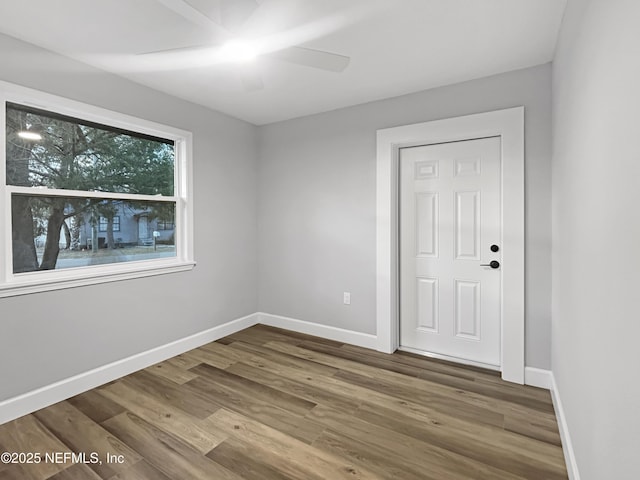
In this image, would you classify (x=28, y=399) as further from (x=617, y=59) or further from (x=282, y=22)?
(x=617, y=59)

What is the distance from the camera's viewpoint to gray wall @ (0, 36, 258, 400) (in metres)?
2.19

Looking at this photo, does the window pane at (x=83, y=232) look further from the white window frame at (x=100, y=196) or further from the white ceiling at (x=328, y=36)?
the white ceiling at (x=328, y=36)

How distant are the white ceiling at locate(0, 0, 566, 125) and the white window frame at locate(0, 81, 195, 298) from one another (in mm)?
347

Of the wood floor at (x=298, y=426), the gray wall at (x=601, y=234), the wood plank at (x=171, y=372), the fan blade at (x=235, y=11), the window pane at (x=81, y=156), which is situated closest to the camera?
the gray wall at (x=601, y=234)

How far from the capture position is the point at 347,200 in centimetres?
341

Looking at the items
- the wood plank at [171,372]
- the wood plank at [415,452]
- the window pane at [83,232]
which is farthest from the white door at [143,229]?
the wood plank at [415,452]

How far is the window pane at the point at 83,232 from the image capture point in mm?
2268

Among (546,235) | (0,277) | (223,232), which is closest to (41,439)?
(0,277)

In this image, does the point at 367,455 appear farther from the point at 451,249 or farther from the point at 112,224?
the point at 112,224

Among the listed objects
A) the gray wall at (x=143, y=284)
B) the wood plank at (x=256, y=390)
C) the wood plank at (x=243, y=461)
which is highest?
the gray wall at (x=143, y=284)

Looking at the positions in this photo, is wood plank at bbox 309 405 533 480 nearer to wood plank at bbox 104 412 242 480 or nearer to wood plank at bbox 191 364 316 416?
wood plank at bbox 191 364 316 416

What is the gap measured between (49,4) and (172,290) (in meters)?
2.21

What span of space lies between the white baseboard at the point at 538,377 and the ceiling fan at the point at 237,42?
8.50ft

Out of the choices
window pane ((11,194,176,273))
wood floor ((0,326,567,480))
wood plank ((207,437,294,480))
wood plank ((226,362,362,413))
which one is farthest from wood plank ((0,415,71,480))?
wood plank ((226,362,362,413))
